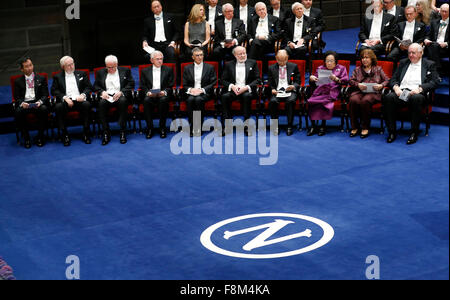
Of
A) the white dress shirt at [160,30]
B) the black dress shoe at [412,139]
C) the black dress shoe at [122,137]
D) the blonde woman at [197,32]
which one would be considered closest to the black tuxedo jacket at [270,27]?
the blonde woman at [197,32]

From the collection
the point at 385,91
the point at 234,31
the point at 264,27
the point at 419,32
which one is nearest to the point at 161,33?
the point at 234,31

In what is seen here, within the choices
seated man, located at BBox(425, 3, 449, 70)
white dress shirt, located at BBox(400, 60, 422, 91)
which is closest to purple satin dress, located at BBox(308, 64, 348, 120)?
white dress shirt, located at BBox(400, 60, 422, 91)

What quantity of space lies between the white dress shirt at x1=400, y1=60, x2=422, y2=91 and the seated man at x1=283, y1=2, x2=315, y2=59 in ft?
6.95

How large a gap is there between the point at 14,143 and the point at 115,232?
152 inches

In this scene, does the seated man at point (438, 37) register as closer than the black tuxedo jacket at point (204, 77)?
Yes

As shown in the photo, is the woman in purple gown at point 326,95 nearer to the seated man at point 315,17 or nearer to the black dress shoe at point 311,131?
the black dress shoe at point 311,131

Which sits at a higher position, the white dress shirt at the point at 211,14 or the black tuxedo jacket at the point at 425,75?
the white dress shirt at the point at 211,14

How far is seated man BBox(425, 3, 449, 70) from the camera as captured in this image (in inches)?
407

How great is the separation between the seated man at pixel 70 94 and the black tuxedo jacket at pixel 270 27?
2.80 m

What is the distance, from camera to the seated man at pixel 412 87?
31.2 ft

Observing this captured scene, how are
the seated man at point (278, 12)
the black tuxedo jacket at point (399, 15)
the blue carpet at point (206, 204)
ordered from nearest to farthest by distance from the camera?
the blue carpet at point (206, 204), the black tuxedo jacket at point (399, 15), the seated man at point (278, 12)

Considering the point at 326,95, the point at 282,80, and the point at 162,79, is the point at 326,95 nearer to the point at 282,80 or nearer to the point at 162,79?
the point at 282,80

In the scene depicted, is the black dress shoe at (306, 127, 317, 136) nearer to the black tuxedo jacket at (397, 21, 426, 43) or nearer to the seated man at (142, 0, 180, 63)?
the black tuxedo jacket at (397, 21, 426, 43)
